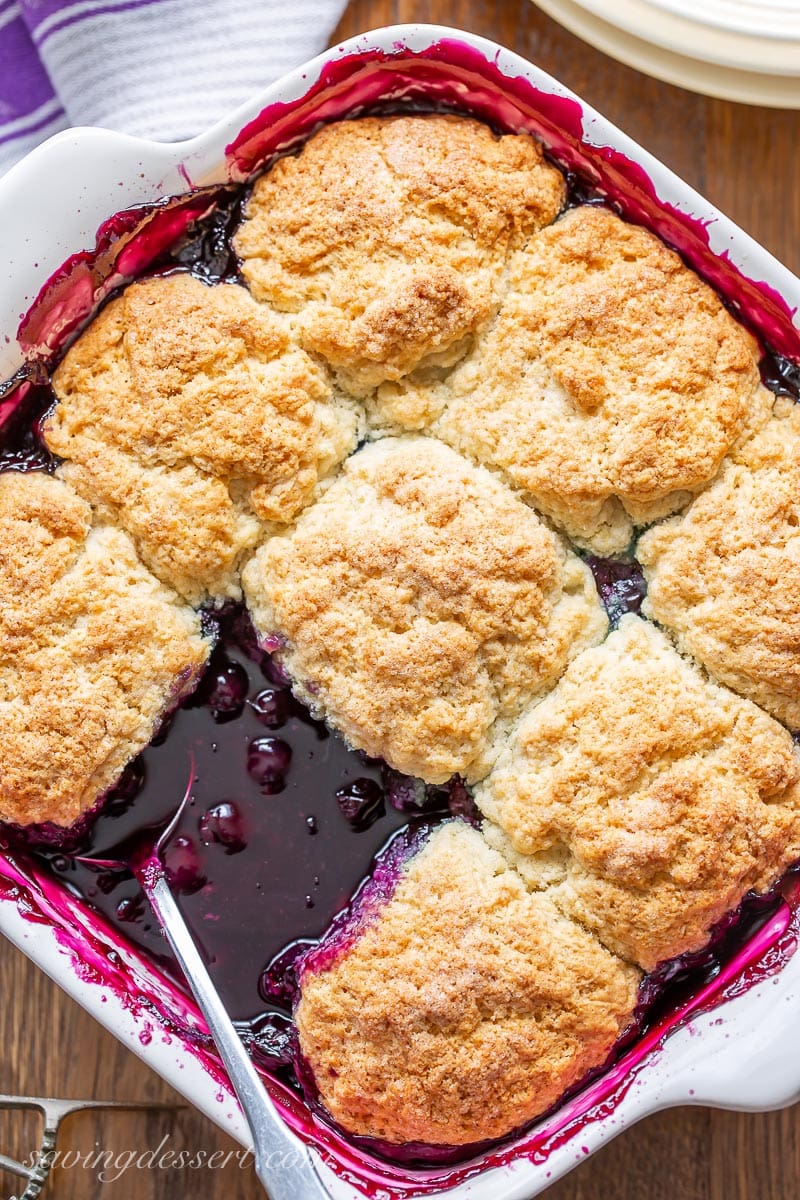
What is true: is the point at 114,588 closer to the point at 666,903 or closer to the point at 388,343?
the point at 388,343

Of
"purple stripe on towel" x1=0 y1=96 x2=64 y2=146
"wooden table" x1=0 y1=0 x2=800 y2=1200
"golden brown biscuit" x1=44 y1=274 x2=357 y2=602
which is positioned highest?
"purple stripe on towel" x1=0 y1=96 x2=64 y2=146

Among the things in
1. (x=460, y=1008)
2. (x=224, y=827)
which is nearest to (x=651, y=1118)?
(x=460, y=1008)

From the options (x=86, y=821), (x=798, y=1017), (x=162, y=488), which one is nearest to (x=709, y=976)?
(x=798, y=1017)

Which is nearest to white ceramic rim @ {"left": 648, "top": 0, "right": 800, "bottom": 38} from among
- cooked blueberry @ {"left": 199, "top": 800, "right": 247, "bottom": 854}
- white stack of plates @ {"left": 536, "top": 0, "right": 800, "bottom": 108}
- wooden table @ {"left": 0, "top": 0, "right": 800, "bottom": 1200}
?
white stack of plates @ {"left": 536, "top": 0, "right": 800, "bottom": 108}

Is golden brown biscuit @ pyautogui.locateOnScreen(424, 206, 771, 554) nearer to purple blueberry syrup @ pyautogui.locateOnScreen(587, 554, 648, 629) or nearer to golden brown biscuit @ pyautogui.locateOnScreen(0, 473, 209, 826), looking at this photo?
purple blueberry syrup @ pyautogui.locateOnScreen(587, 554, 648, 629)

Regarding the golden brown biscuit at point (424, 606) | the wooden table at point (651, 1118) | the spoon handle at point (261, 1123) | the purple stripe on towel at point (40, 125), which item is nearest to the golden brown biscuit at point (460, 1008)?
the spoon handle at point (261, 1123)
